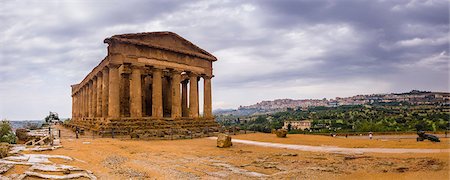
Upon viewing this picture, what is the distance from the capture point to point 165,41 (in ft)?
108

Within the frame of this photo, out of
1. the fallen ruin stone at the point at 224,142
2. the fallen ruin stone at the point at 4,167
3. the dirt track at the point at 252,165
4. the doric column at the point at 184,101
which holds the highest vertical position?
the doric column at the point at 184,101

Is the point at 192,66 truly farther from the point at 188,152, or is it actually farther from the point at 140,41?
the point at 188,152

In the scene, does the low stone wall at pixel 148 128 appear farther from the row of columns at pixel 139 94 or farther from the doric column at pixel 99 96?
the doric column at pixel 99 96

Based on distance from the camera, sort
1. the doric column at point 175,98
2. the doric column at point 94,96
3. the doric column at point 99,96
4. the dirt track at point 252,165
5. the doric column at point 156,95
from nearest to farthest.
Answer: the dirt track at point 252,165 < the doric column at point 156,95 < the doric column at point 175,98 < the doric column at point 99,96 < the doric column at point 94,96

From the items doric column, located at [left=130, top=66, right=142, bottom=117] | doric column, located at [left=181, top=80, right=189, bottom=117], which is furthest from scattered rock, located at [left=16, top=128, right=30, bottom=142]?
doric column, located at [left=181, top=80, right=189, bottom=117]

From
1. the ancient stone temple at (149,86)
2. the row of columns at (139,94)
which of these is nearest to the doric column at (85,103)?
the row of columns at (139,94)

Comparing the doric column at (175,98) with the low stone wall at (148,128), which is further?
the doric column at (175,98)

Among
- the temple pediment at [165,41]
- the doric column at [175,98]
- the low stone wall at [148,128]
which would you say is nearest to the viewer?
the low stone wall at [148,128]

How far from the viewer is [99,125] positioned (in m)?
29.0

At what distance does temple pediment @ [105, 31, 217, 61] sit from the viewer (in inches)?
1145

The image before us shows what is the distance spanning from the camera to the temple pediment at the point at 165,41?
29.1 meters

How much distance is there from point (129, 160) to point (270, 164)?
20.7 ft

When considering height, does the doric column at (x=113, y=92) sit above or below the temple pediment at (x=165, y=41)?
below

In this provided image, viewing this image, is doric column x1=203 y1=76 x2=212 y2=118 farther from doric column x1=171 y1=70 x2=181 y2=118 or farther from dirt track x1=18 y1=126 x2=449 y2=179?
dirt track x1=18 y1=126 x2=449 y2=179
